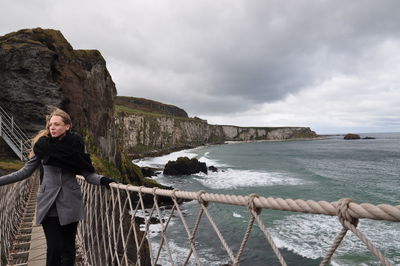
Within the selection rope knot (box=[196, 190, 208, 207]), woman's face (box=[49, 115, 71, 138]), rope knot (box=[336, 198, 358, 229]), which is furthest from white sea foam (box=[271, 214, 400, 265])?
woman's face (box=[49, 115, 71, 138])

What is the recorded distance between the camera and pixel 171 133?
107625 millimetres

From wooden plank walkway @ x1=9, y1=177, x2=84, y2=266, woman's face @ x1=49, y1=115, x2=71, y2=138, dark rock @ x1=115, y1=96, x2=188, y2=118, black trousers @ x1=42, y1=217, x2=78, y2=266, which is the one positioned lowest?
wooden plank walkway @ x1=9, y1=177, x2=84, y2=266

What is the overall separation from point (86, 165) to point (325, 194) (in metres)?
24.6

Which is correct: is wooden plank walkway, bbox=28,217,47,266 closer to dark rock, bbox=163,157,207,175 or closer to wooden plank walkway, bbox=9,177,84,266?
wooden plank walkway, bbox=9,177,84,266

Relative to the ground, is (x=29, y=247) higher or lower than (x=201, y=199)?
lower

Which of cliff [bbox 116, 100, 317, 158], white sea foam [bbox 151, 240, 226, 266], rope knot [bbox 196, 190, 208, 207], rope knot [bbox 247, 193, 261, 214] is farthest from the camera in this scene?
cliff [bbox 116, 100, 317, 158]

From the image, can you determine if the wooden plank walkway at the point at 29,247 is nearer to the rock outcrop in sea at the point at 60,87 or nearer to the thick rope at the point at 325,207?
the thick rope at the point at 325,207

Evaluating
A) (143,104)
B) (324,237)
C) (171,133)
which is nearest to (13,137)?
(324,237)

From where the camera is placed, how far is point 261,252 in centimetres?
1210

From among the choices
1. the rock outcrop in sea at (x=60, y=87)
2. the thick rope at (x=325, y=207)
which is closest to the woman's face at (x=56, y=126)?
the thick rope at (x=325, y=207)

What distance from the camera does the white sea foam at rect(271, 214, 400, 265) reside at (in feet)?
38.5

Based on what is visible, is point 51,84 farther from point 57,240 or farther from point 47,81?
point 57,240

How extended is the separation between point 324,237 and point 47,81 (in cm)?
1740

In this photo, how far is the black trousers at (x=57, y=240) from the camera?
2641mm
